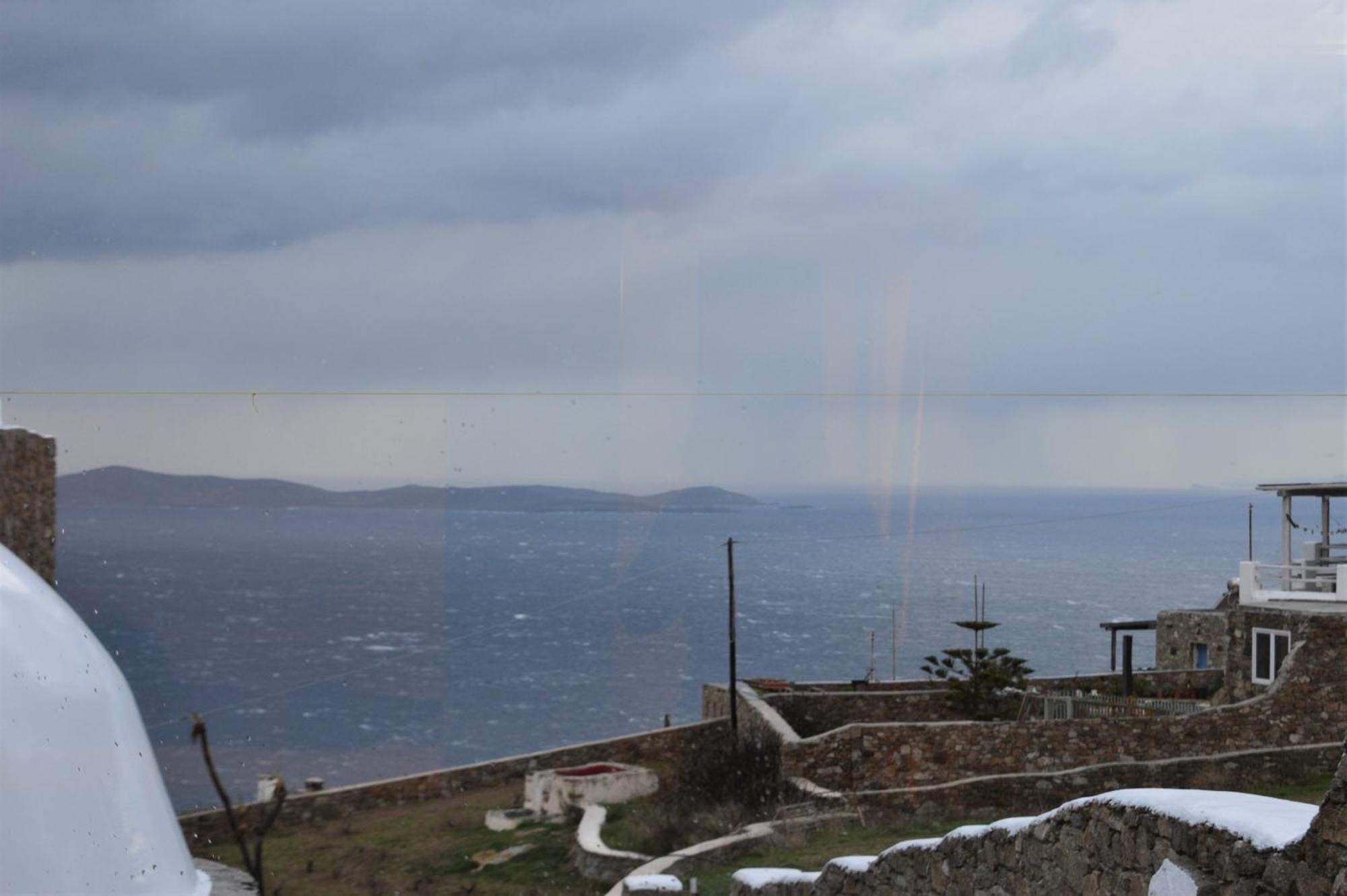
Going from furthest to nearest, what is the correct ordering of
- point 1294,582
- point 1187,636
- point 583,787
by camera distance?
1. point 1187,636
2. point 1294,582
3. point 583,787

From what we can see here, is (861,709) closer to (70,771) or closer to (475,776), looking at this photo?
(475,776)

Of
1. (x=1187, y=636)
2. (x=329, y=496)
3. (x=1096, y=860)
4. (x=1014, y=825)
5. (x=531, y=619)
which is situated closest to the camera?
(x=1096, y=860)

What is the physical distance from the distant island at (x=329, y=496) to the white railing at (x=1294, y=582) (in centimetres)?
7805

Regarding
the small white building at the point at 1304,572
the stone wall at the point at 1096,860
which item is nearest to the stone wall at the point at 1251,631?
the small white building at the point at 1304,572

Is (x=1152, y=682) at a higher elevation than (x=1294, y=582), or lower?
lower

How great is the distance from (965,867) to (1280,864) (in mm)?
2335

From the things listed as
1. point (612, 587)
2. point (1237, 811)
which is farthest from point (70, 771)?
point (612, 587)

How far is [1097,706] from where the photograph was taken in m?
19.1

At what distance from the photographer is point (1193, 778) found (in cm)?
1580

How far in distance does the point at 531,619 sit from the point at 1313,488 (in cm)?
10327

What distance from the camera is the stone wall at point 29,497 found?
1325cm

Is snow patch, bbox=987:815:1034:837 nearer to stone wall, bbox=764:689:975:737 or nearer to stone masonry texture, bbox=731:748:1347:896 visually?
stone masonry texture, bbox=731:748:1347:896

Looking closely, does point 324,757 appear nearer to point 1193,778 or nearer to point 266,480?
point 266,480

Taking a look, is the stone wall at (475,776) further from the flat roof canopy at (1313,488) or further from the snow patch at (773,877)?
the snow patch at (773,877)
